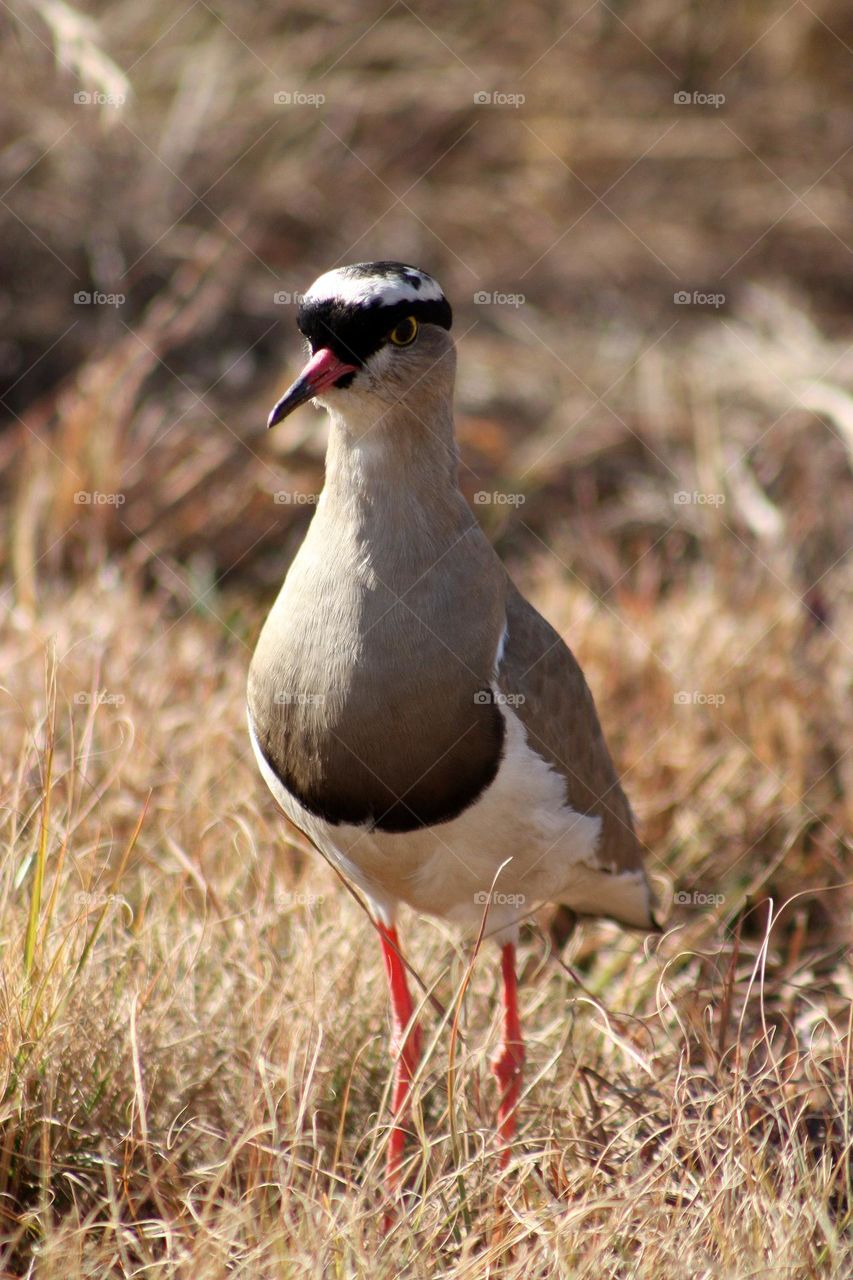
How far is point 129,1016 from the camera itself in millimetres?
2945

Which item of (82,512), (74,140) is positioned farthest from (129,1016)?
(74,140)

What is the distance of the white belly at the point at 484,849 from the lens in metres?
2.97

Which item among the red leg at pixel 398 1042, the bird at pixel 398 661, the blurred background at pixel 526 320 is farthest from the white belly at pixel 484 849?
the blurred background at pixel 526 320

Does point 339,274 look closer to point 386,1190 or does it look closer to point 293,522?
point 386,1190

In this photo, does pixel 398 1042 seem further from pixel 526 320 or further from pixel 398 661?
pixel 526 320

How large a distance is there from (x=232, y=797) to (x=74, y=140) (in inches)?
172

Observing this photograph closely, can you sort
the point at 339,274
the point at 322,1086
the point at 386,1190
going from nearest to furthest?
the point at 386,1190 → the point at 339,274 → the point at 322,1086

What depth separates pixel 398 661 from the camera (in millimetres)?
Answer: 2895

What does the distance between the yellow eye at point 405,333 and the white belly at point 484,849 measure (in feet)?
2.64

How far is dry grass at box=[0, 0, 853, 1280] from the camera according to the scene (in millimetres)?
2697

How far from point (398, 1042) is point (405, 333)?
1.60m

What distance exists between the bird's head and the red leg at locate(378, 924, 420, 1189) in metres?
1.22

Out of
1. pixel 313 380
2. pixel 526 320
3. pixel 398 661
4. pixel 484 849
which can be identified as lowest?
pixel 484 849

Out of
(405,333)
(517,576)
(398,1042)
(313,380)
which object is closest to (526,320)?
(517,576)
